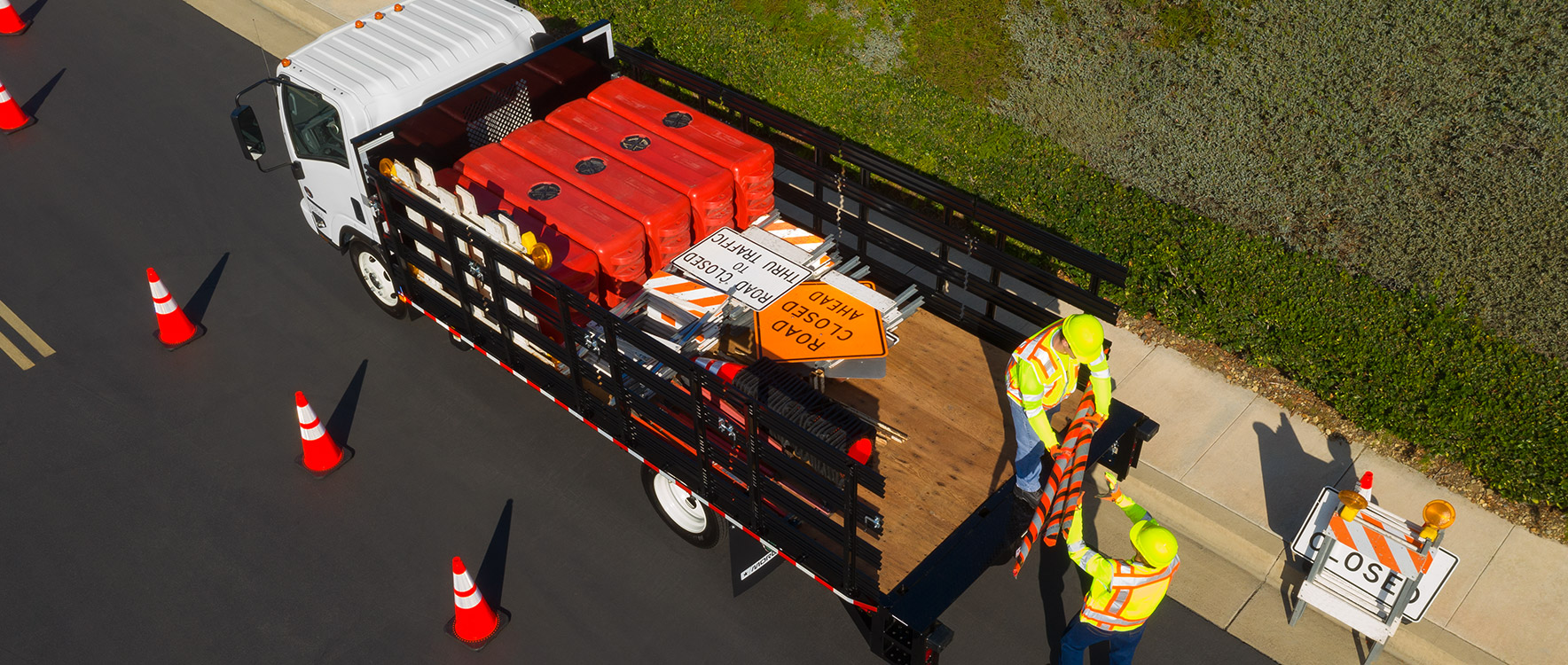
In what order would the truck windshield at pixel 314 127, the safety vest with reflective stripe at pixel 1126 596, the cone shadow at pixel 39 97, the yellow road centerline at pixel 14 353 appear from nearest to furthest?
the safety vest with reflective stripe at pixel 1126 596
the truck windshield at pixel 314 127
the yellow road centerline at pixel 14 353
the cone shadow at pixel 39 97

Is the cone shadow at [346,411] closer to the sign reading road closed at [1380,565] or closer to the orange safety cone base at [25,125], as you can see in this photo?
the orange safety cone base at [25,125]

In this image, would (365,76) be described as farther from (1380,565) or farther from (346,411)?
(1380,565)

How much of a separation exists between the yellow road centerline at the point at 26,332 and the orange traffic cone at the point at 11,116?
3742mm

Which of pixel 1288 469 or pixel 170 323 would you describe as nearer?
pixel 1288 469

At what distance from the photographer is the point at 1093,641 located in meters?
7.62

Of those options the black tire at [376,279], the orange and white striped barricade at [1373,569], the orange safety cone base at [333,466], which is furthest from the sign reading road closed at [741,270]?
the orange and white striped barricade at [1373,569]

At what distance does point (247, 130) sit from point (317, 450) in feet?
8.85

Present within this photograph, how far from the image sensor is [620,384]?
26.2 feet

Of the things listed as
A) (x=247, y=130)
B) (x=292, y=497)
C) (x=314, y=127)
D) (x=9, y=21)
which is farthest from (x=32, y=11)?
(x=292, y=497)

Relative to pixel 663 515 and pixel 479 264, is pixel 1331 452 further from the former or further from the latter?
pixel 479 264

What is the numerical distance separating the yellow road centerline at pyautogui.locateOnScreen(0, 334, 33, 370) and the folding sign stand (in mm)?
11081

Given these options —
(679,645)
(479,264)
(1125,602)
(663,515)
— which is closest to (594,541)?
(663,515)

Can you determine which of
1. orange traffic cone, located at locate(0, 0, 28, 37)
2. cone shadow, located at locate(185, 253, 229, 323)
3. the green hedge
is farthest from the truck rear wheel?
orange traffic cone, located at locate(0, 0, 28, 37)

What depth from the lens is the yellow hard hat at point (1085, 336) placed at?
290 inches
